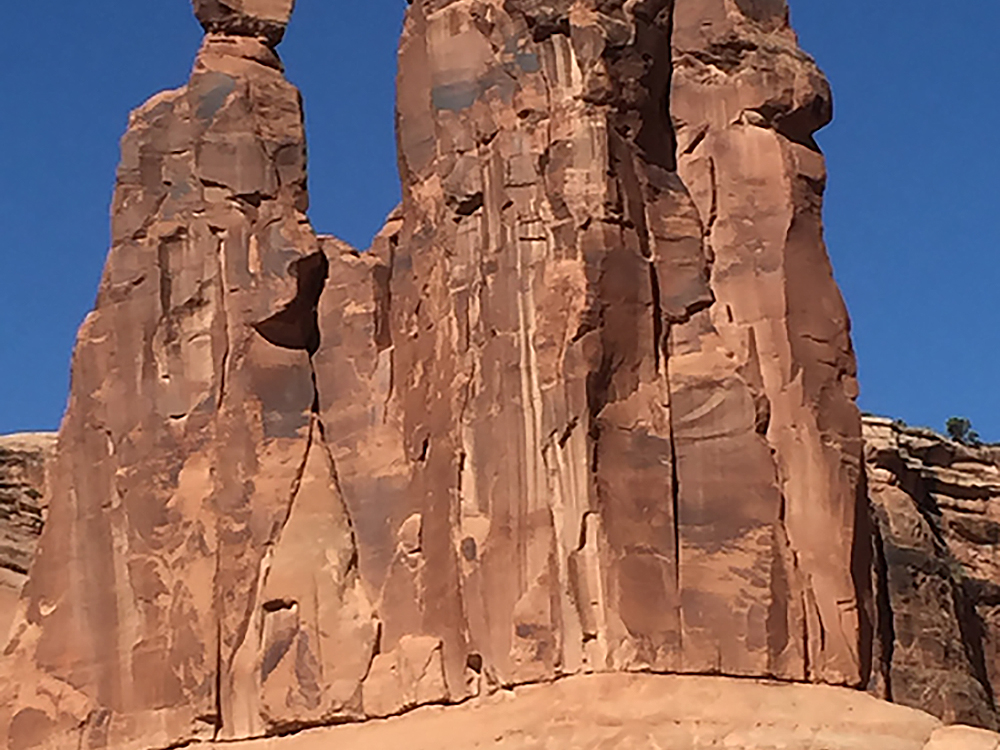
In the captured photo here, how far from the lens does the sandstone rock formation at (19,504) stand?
162 feet

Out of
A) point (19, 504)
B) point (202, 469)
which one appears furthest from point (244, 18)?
point (19, 504)


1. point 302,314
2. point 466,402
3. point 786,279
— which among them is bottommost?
point 466,402

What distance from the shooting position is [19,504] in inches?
2071

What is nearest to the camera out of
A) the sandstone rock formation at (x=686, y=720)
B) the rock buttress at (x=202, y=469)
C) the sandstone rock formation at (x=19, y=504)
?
the sandstone rock formation at (x=686, y=720)

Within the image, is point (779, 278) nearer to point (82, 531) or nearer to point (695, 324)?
point (695, 324)

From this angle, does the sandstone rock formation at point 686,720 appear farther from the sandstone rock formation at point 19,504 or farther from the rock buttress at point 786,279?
the sandstone rock formation at point 19,504

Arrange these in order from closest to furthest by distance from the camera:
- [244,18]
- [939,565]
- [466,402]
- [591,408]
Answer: [591,408] → [466,402] → [244,18] → [939,565]

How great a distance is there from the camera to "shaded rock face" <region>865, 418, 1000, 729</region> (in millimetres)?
54219

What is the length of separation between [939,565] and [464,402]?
24273mm

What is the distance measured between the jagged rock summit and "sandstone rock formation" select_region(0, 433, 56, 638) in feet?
30.6

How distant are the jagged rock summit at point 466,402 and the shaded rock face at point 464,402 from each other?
2.0 inches

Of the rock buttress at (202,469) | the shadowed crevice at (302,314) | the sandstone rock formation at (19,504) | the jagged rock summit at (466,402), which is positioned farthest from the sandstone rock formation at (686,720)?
the sandstone rock formation at (19,504)

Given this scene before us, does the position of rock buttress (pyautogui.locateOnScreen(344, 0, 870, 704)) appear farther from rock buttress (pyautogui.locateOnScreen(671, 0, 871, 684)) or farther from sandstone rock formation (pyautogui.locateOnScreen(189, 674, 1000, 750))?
sandstone rock formation (pyautogui.locateOnScreen(189, 674, 1000, 750))

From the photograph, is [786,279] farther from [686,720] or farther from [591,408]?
[686,720]
